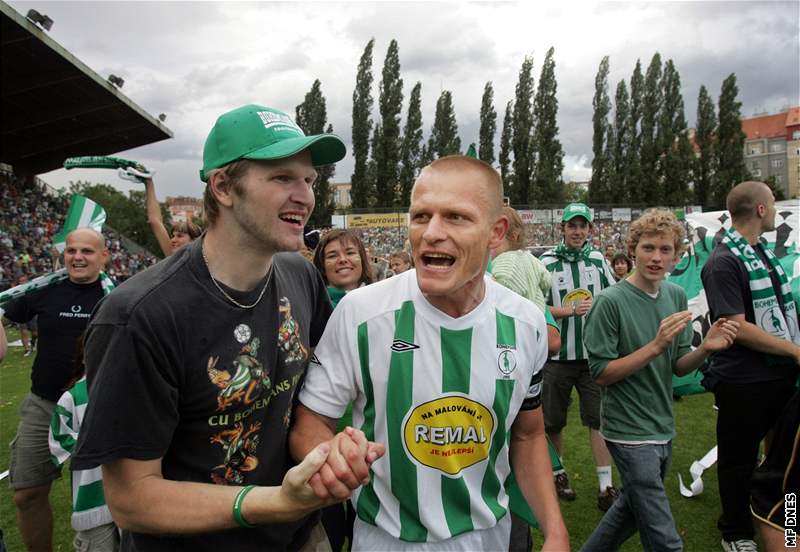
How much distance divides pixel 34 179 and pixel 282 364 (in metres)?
46.6

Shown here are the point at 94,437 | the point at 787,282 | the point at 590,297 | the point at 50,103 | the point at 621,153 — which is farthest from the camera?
the point at 621,153

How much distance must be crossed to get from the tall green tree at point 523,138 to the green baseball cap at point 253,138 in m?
41.5

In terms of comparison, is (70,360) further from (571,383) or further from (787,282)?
(787,282)

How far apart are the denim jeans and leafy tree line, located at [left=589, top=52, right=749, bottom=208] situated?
1725 inches

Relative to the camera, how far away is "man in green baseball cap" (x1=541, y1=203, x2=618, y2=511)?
4.79 meters

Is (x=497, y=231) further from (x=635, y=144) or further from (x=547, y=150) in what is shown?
(x=635, y=144)

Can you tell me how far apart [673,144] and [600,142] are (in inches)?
224

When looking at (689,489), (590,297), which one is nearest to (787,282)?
(590,297)

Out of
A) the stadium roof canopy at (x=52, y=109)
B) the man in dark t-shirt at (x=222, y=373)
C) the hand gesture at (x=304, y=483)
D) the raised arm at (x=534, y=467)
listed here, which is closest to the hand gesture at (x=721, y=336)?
the raised arm at (x=534, y=467)

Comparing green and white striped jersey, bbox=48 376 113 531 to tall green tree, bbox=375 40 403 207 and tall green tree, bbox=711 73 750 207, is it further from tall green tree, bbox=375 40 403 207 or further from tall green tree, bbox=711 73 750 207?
tall green tree, bbox=711 73 750 207

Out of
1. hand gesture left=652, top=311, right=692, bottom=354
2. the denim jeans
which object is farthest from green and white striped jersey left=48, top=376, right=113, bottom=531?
hand gesture left=652, top=311, right=692, bottom=354

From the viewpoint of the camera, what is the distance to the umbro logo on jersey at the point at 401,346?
1.87 m

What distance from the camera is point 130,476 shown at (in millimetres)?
1520

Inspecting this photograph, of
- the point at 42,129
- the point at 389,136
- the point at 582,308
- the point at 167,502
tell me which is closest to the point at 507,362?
the point at 167,502
